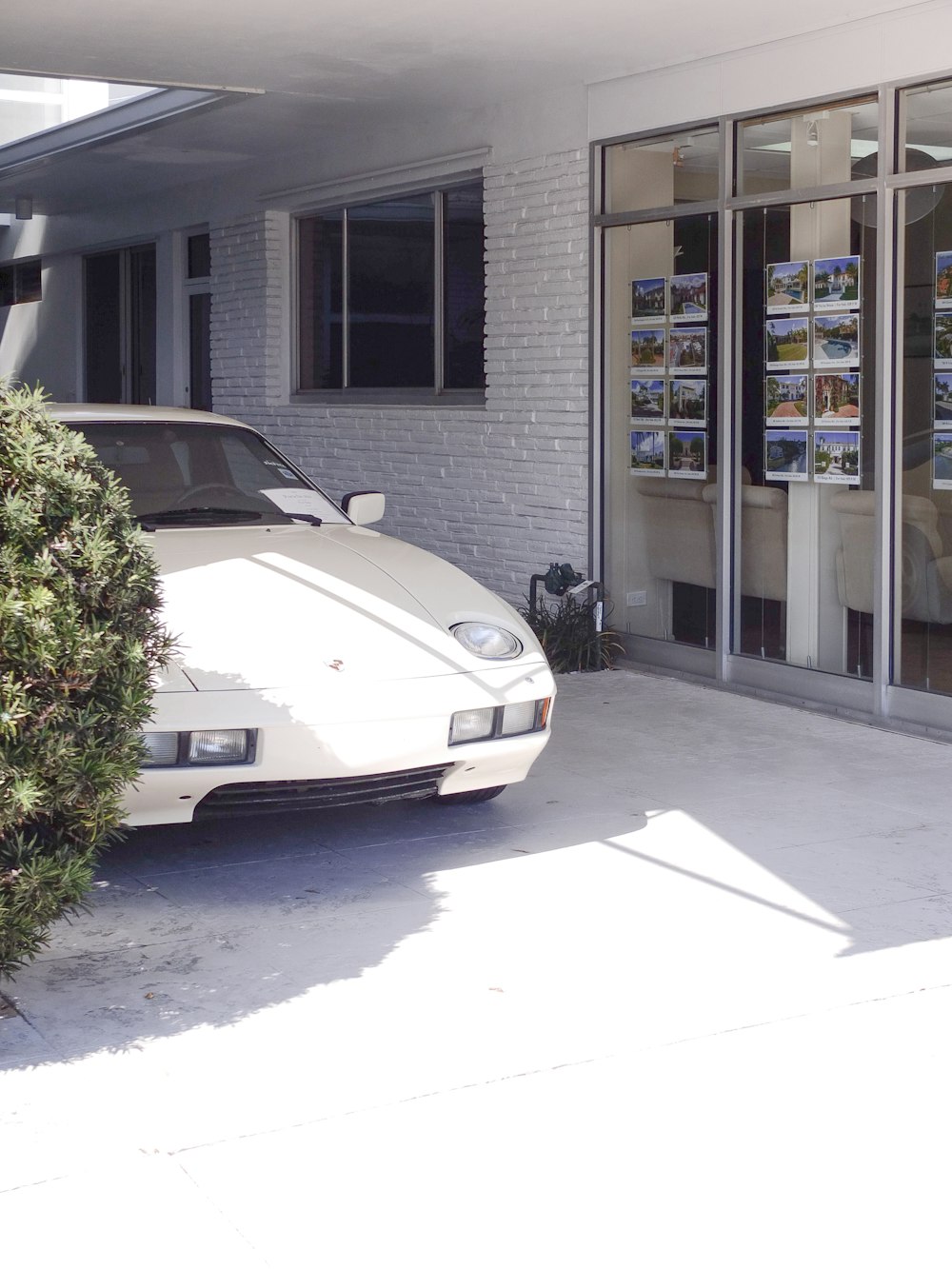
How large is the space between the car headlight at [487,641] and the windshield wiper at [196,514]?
4.14ft

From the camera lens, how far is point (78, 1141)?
3.09 metres

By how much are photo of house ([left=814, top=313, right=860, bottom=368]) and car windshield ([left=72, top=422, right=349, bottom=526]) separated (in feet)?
9.07

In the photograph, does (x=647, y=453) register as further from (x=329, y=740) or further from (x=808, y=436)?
(x=329, y=740)

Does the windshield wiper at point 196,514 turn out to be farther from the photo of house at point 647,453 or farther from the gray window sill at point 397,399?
the gray window sill at point 397,399

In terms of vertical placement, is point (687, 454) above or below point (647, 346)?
below

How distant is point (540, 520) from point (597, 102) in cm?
256

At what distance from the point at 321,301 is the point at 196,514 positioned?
6.89 m

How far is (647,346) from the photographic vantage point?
902 cm

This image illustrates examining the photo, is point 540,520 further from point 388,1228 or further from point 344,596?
point 388,1228

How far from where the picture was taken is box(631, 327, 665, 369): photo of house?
8922 millimetres

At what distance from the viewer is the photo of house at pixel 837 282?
24.6 feet

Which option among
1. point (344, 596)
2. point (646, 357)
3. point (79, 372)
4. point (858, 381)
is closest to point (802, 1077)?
point (344, 596)

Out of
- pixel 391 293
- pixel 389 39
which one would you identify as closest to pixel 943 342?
pixel 389 39

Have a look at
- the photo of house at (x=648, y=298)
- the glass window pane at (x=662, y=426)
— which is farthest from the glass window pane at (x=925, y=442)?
the photo of house at (x=648, y=298)
